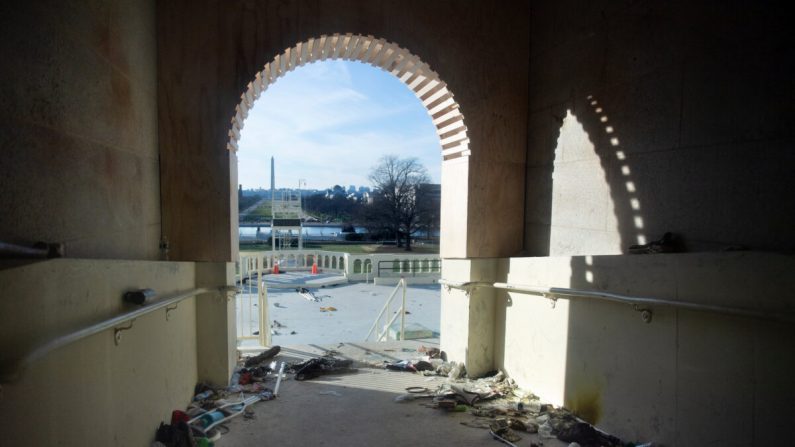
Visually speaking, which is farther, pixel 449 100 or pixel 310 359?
pixel 310 359

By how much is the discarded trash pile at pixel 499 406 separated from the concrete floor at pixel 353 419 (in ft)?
0.28

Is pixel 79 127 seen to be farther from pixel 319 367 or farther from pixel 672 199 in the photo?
pixel 672 199

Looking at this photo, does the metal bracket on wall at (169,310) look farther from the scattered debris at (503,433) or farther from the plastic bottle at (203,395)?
the scattered debris at (503,433)

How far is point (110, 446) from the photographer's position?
246 cm

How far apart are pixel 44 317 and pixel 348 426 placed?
270cm

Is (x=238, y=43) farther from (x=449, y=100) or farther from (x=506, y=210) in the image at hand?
(x=506, y=210)

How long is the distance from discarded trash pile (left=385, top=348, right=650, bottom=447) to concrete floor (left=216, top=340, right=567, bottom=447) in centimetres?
8

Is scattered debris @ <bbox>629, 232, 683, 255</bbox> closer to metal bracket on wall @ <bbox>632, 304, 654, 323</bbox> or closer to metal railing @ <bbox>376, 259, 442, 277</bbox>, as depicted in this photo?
metal bracket on wall @ <bbox>632, 304, 654, 323</bbox>

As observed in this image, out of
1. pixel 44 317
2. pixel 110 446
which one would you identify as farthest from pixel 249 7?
pixel 110 446

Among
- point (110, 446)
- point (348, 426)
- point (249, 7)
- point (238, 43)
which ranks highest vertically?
point (249, 7)

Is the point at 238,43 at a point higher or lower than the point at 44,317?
higher

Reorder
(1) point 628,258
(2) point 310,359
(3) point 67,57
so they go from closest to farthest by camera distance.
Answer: (3) point 67,57 < (1) point 628,258 < (2) point 310,359

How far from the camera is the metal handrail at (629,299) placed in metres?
2.52

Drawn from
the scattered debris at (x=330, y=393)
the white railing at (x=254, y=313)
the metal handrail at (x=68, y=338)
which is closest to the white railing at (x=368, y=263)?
the white railing at (x=254, y=313)
